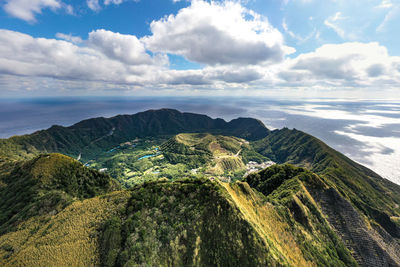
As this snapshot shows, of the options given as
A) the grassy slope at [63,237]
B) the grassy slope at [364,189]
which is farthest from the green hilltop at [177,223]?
the grassy slope at [364,189]

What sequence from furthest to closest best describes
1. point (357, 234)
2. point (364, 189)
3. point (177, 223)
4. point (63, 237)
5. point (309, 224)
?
point (364, 189), point (357, 234), point (309, 224), point (177, 223), point (63, 237)

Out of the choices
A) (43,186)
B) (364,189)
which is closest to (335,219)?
(364,189)

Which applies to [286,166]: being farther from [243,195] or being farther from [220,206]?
[220,206]

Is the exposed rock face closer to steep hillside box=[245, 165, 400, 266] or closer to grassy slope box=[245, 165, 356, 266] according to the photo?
steep hillside box=[245, 165, 400, 266]

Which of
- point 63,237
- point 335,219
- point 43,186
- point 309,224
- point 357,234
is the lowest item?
point 357,234

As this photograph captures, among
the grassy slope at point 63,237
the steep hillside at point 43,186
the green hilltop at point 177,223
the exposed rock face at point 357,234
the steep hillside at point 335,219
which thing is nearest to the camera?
the grassy slope at point 63,237

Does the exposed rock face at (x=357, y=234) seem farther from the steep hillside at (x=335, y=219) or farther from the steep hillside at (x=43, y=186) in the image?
the steep hillside at (x=43, y=186)

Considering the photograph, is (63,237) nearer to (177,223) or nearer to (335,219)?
(177,223)

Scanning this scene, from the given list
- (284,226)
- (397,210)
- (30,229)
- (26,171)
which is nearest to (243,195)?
(284,226)
